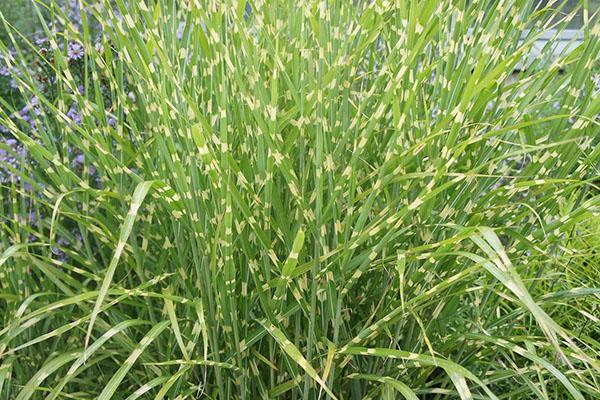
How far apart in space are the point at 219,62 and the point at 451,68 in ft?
1.36

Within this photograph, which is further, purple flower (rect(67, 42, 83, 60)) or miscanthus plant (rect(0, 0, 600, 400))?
purple flower (rect(67, 42, 83, 60))

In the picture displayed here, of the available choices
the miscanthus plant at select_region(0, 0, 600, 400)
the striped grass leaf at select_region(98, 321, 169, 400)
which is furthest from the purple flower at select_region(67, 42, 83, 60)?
the striped grass leaf at select_region(98, 321, 169, 400)

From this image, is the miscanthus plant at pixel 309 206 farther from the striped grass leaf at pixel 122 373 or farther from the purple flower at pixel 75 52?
the purple flower at pixel 75 52

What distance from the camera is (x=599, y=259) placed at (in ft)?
7.91

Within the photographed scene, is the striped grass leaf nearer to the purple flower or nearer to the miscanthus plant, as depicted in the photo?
the miscanthus plant

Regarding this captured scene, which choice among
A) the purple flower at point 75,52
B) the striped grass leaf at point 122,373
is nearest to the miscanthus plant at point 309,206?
the striped grass leaf at point 122,373

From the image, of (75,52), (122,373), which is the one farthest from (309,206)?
(75,52)

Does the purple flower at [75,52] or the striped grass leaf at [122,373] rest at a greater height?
the purple flower at [75,52]

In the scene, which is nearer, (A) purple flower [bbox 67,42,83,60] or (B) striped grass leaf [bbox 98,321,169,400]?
(B) striped grass leaf [bbox 98,321,169,400]

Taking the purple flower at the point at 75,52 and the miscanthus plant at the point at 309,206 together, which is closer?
the miscanthus plant at the point at 309,206

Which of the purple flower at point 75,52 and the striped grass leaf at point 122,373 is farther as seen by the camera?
the purple flower at point 75,52

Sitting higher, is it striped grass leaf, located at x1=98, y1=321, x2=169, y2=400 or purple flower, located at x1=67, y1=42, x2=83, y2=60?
purple flower, located at x1=67, y1=42, x2=83, y2=60

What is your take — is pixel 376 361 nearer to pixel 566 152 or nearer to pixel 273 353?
pixel 273 353

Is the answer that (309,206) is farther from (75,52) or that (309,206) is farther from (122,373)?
(75,52)
